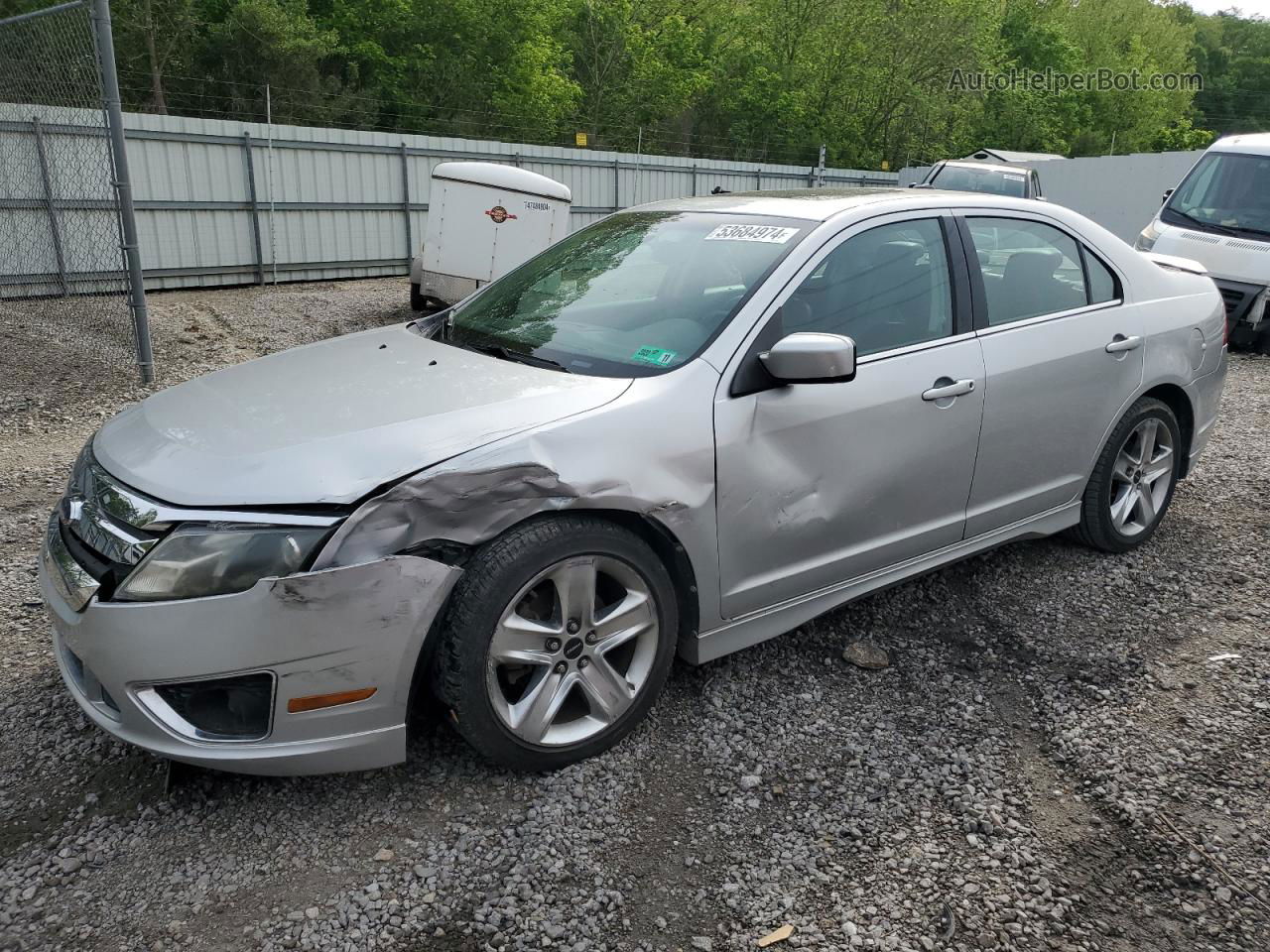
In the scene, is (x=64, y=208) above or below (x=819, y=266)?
below

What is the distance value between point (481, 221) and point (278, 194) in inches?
200

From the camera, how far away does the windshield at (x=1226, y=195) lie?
31.8 ft

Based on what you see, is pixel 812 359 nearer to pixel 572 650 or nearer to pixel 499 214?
pixel 572 650

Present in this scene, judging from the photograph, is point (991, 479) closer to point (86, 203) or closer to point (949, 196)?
point (949, 196)

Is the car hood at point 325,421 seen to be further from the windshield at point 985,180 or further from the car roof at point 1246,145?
the windshield at point 985,180

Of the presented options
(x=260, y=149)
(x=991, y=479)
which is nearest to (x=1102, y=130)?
(x=260, y=149)

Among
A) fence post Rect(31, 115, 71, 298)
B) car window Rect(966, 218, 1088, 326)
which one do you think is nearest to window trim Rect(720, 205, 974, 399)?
car window Rect(966, 218, 1088, 326)

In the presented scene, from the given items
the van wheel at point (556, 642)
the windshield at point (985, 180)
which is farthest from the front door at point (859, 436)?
the windshield at point (985, 180)

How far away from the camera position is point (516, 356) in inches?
125

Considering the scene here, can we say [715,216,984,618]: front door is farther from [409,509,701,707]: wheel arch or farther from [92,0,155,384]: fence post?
[92,0,155,384]: fence post

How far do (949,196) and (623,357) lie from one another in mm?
1647

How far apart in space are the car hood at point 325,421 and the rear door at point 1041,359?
158cm

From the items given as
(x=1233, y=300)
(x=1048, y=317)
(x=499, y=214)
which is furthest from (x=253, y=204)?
(x=1048, y=317)

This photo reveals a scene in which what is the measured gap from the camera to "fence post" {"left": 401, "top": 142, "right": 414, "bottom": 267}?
16.1 meters
